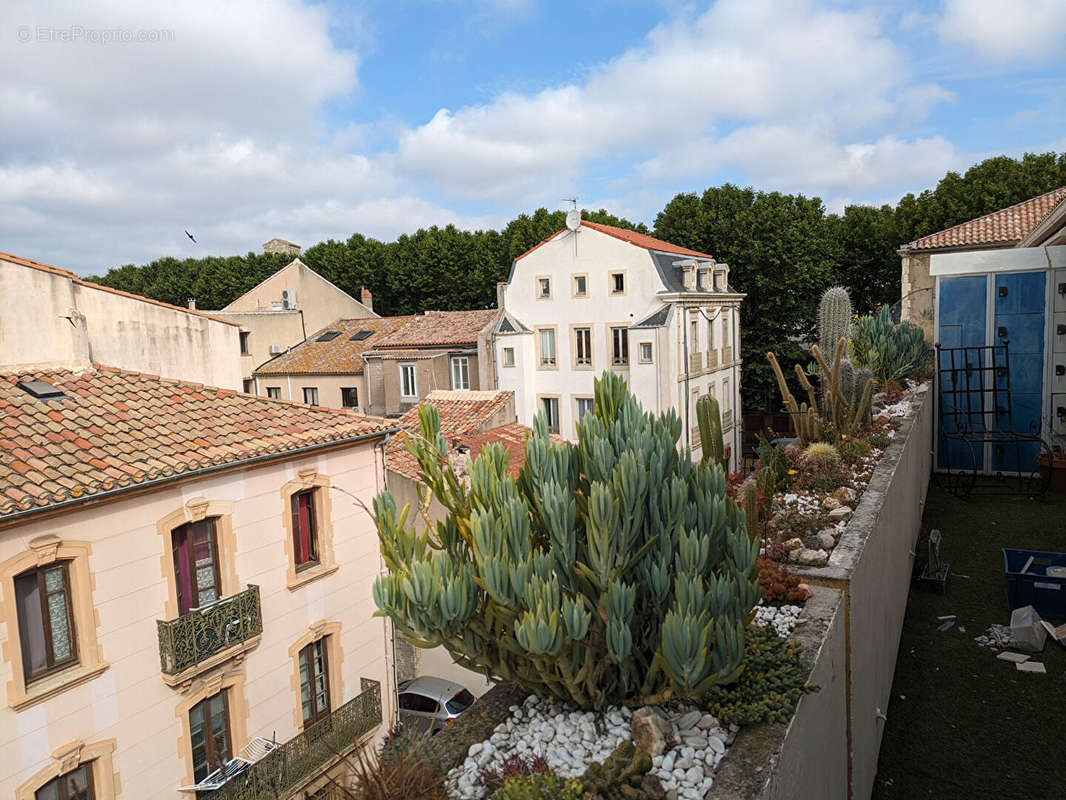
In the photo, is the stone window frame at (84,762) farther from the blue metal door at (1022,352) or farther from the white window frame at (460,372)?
the white window frame at (460,372)

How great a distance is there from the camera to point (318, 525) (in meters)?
12.6

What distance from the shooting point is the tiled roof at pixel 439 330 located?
110ft

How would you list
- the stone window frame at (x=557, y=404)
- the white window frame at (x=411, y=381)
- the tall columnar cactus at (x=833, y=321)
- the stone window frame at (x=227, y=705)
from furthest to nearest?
the white window frame at (x=411, y=381)
the stone window frame at (x=557, y=404)
the tall columnar cactus at (x=833, y=321)
the stone window frame at (x=227, y=705)

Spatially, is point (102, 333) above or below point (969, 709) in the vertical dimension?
above

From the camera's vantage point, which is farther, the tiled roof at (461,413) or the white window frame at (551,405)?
the white window frame at (551,405)

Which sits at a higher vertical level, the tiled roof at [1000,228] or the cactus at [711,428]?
the tiled roof at [1000,228]


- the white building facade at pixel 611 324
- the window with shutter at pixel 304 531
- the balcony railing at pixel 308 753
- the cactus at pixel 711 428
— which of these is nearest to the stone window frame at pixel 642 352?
the white building facade at pixel 611 324

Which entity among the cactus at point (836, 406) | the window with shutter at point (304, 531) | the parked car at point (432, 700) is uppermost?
the cactus at point (836, 406)

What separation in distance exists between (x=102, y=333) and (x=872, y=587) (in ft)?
43.2

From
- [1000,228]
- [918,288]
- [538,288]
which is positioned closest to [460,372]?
[538,288]

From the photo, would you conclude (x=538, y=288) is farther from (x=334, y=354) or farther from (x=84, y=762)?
(x=84, y=762)

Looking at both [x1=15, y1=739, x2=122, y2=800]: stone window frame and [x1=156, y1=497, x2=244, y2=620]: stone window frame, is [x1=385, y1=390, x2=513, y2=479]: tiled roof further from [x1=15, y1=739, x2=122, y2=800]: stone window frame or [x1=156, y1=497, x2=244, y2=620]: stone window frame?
[x1=15, y1=739, x2=122, y2=800]: stone window frame

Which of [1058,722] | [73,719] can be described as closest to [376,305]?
[73,719]

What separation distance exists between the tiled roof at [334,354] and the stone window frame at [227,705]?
2466 cm
